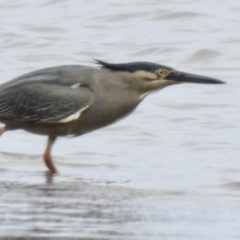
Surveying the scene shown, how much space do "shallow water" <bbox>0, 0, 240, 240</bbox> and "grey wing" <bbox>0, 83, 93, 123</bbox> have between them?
439 millimetres

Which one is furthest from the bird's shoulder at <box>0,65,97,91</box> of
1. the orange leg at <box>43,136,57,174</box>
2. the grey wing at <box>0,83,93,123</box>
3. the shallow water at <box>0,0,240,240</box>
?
the shallow water at <box>0,0,240,240</box>

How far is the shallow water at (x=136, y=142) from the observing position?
657 centimetres

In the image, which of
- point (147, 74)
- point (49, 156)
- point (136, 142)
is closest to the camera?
point (147, 74)

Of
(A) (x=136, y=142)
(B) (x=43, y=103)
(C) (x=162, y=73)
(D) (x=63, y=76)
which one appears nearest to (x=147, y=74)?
(C) (x=162, y=73)

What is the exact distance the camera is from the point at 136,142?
10.3 metres

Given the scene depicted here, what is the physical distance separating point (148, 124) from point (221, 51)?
3386 millimetres

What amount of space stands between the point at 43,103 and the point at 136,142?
1.70 meters

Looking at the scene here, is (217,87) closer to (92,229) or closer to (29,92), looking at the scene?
(29,92)

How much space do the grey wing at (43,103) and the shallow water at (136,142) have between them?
0.44 meters

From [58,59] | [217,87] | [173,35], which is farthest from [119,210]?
[173,35]

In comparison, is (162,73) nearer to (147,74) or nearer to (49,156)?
(147,74)

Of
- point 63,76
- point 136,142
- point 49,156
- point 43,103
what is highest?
point 63,76

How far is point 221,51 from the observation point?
14117 millimetres

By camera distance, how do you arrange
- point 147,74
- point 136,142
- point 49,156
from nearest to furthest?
1. point 147,74
2. point 49,156
3. point 136,142
